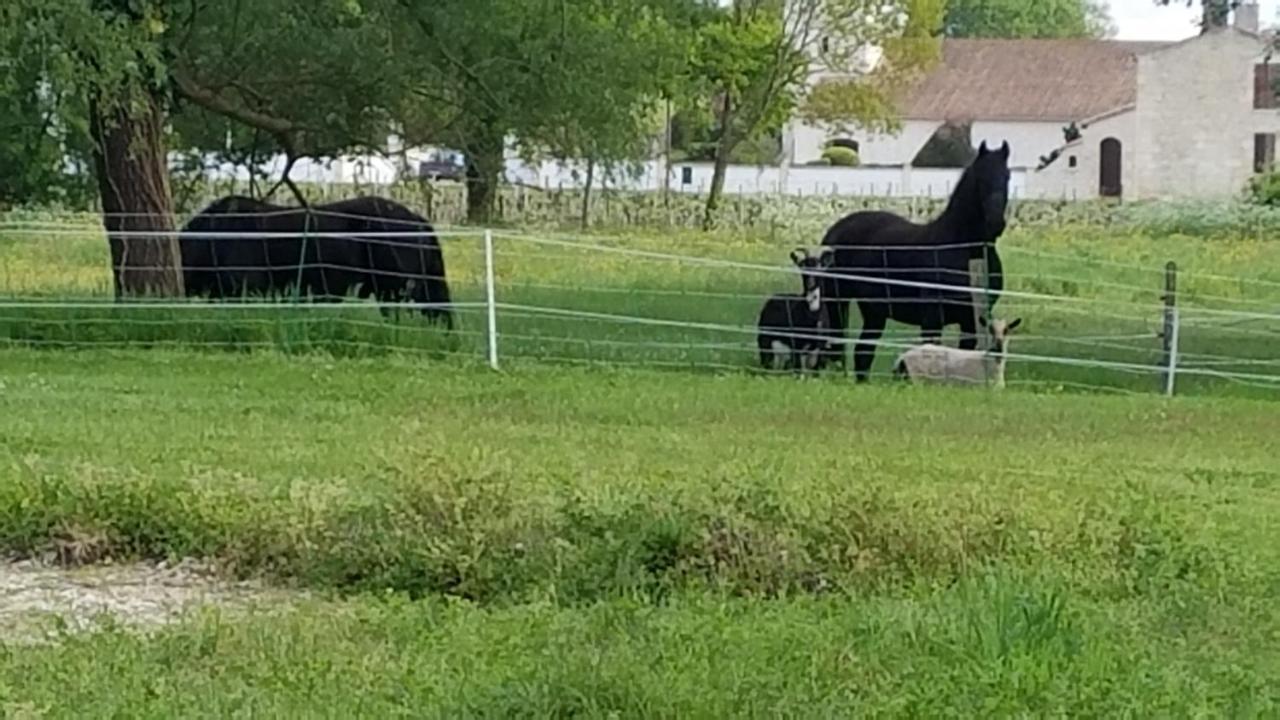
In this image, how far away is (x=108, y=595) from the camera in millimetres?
6785

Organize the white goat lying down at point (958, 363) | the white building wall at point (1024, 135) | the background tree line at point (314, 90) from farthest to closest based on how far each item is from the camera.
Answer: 1. the white building wall at point (1024, 135)
2. the background tree line at point (314, 90)
3. the white goat lying down at point (958, 363)

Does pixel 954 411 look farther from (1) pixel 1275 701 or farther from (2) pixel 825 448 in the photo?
(1) pixel 1275 701

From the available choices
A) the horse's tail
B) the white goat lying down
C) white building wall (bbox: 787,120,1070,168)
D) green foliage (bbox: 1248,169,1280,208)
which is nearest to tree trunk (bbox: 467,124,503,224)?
the horse's tail

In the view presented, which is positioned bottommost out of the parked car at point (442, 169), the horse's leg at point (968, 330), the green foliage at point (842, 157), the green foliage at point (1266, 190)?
the horse's leg at point (968, 330)

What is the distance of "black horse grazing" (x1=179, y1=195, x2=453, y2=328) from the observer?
55.4 feet

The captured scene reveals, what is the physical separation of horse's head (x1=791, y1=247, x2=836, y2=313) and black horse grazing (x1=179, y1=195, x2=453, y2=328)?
297cm

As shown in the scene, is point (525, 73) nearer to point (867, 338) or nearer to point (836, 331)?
point (836, 331)

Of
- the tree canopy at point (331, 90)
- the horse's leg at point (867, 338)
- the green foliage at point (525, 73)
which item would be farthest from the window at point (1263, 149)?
the horse's leg at point (867, 338)

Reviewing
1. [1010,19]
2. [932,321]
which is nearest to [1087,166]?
[1010,19]

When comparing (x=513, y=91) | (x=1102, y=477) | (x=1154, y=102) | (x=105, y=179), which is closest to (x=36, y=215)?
(x=105, y=179)

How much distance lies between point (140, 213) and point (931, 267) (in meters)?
6.65

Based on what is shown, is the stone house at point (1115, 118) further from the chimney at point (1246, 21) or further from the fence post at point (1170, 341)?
the fence post at point (1170, 341)

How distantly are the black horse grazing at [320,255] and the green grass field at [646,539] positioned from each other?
2.99 m

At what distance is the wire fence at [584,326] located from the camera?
1498cm
